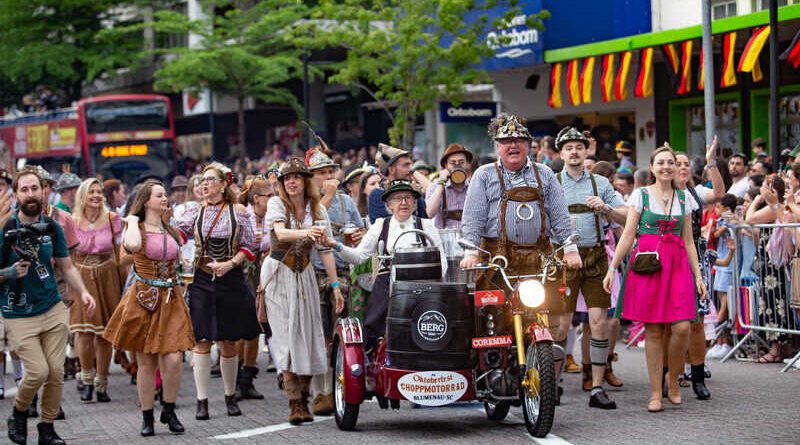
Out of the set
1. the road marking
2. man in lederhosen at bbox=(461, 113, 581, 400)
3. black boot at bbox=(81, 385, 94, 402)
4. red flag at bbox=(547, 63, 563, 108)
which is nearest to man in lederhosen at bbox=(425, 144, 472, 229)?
man in lederhosen at bbox=(461, 113, 581, 400)

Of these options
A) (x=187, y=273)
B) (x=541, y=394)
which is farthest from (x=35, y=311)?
(x=541, y=394)

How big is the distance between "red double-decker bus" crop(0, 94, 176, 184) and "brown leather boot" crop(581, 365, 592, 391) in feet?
86.7

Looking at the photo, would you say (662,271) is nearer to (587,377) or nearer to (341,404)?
A: (587,377)

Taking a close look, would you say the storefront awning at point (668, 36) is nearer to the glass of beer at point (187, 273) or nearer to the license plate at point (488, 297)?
the glass of beer at point (187, 273)

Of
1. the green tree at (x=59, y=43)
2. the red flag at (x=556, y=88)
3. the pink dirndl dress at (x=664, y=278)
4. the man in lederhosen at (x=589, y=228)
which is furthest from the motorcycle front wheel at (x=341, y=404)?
the green tree at (x=59, y=43)

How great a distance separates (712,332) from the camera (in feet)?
43.8

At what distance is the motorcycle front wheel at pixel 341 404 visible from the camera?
9.45 meters

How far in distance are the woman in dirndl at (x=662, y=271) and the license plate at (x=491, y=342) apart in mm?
1396

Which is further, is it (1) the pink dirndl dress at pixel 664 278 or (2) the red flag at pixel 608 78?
(2) the red flag at pixel 608 78

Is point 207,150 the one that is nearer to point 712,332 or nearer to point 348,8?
point 348,8

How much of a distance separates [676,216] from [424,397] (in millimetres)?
2567

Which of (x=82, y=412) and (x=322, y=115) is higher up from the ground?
(x=322, y=115)

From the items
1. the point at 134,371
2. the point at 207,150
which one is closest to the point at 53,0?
the point at 207,150

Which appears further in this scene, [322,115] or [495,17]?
[322,115]
